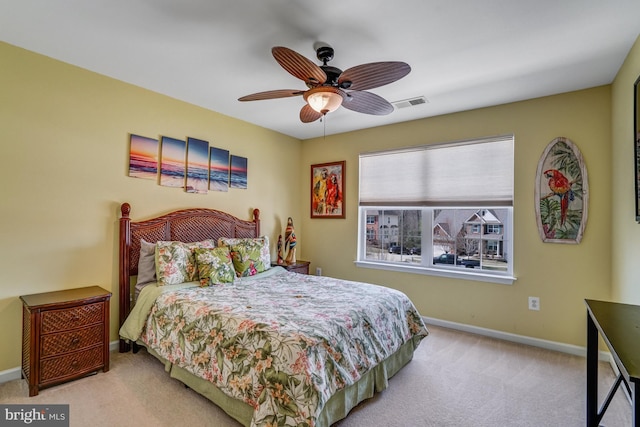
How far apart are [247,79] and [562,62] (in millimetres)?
2603

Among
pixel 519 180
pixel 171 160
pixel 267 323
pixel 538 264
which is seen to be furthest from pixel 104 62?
pixel 538 264

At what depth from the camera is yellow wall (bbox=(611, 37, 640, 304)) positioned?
7.29 ft

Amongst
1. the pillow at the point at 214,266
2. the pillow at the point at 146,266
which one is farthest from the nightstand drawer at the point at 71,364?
the pillow at the point at 214,266

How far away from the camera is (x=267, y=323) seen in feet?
6.31

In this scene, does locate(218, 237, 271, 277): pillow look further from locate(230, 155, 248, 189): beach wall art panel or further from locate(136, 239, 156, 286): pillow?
locate(230, 155, 248, 189): beach wall art panel

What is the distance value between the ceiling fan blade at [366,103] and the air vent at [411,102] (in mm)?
845

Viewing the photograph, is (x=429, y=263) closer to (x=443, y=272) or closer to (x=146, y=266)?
(x=443, y=272)

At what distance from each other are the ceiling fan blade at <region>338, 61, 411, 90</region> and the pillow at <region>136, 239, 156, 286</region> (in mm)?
2307

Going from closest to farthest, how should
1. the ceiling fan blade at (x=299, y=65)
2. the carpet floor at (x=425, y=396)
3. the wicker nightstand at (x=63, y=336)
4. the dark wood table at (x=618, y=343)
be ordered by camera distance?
the dark wood table at (x=618, y=343)
the ceiling fan blade at (x=299, y=65)
the carpet floor at (x=425, y=396)
the wicker nightstand at (x=63, y=336)

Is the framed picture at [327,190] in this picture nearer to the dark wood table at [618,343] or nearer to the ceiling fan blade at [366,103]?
the ceiling fan blade at [366,103]

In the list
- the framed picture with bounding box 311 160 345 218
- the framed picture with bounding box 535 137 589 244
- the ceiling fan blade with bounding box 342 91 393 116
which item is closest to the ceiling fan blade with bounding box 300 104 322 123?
the ceiling fan blade with bounding box 342 91 393 116

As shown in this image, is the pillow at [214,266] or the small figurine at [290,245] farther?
the small figurine at [290,245]

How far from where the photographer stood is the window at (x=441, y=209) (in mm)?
3396

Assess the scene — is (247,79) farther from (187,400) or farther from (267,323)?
(187,400)
